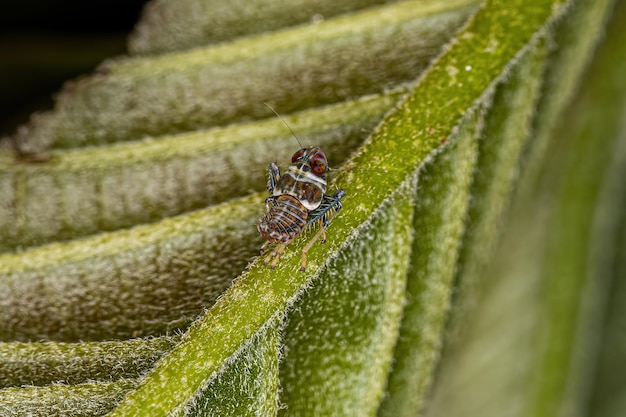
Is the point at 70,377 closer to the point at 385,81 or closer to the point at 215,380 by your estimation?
the point at 215,380

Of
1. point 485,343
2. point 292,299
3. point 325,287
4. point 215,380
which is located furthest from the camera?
point 485,343

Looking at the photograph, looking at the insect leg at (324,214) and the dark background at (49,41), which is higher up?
the dark background at (49,41)

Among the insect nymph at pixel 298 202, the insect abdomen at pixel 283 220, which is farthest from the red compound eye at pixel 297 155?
the insect abdomen at pixel 283 220

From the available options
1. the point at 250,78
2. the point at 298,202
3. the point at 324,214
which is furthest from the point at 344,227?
the point at 250,78

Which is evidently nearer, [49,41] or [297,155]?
[297,155]

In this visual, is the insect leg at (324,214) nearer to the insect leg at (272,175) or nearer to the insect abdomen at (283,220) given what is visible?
the insect abdomen at (283,220)

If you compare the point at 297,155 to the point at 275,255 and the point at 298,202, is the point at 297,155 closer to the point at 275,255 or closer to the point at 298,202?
the point at 298,202

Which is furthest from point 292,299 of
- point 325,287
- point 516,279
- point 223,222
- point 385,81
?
point 516,279

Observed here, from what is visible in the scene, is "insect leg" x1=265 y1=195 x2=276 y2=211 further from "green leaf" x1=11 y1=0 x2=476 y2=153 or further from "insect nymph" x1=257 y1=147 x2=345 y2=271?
"green leaf" x1=11 y1=0 x2=476 y2=153
